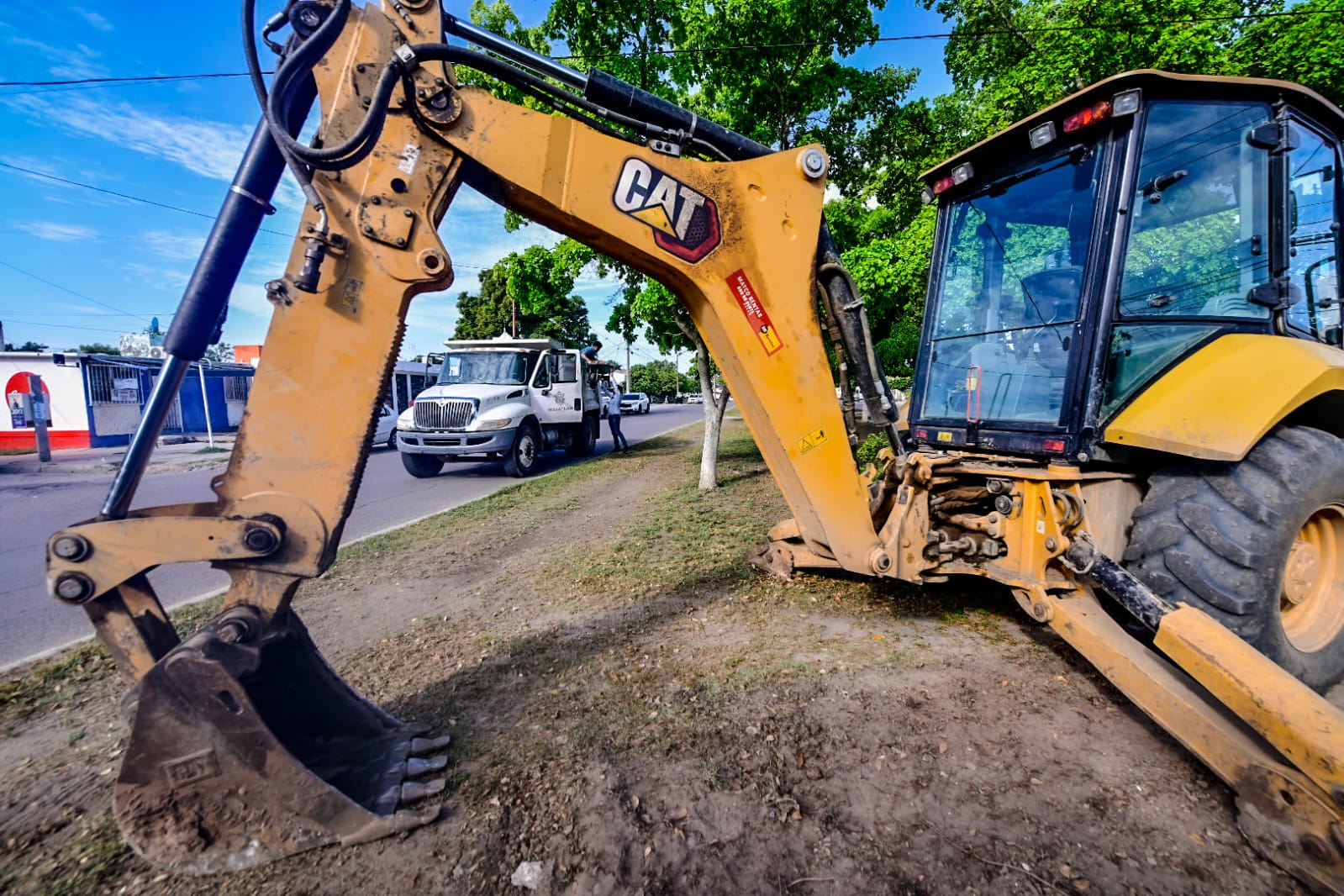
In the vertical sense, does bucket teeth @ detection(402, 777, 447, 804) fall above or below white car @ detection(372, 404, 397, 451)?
above

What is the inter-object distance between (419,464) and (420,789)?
32.1 ft

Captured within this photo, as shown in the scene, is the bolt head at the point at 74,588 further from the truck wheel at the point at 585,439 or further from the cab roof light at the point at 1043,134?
the truck wheel at the point at 585,439

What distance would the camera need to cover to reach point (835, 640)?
352 cm

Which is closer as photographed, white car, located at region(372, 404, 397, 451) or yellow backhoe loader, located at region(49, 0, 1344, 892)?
yellow backhoe loader, located at region(49, 0, 1344, 892)

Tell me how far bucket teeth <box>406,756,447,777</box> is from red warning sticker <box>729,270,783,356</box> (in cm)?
210

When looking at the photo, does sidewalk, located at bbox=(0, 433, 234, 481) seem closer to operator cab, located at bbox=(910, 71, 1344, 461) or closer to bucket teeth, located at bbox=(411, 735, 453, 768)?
bucket teeth, located at bbox=(411, 735, 453, 768)

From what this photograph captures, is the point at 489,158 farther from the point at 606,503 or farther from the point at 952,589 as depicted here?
the point at 606,503

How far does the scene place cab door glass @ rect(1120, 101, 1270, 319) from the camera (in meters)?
3.02

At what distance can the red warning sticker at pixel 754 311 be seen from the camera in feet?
8.18

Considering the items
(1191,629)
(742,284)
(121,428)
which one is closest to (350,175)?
(742,284)

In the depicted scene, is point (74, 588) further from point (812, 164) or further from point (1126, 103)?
point (1126, 103)

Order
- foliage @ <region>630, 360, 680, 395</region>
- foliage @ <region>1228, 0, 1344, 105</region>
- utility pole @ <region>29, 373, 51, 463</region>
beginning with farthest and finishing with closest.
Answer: foliage @ <region>630, 360, 680, 395</region> < utility pole @ <region>29, 373, 51, 463</region> < foliage @ <region>1228, 0, 1344, 105</region>

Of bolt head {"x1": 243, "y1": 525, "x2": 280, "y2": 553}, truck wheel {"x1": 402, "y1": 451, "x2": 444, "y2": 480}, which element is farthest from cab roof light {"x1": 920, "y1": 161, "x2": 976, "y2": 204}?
truck wheel {"x1": 402, "y1": 451, "x2": 444, "y2": 480}

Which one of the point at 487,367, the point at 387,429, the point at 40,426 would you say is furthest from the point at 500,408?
the point at 40,426
